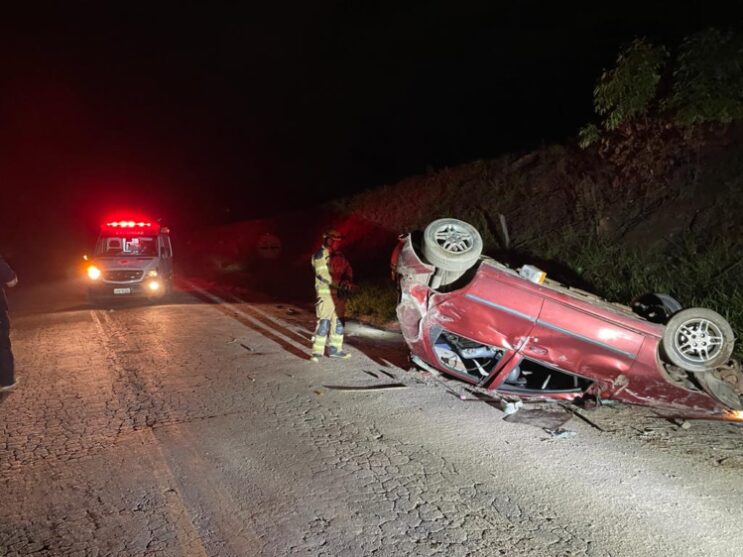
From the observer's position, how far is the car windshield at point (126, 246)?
12.7 metres

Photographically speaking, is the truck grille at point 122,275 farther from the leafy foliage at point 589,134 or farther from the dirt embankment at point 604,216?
the leafy foliage at point 589,134

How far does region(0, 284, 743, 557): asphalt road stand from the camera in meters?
3.16

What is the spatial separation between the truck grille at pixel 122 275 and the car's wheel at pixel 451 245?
9124mm

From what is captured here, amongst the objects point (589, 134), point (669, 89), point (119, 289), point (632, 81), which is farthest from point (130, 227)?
point (669, 89)

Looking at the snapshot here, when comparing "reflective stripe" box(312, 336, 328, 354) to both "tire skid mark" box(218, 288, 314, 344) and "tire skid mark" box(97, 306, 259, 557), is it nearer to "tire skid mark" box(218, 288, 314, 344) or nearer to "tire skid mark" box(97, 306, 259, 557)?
"tire skid mark" box(218, 288, 314, 344)

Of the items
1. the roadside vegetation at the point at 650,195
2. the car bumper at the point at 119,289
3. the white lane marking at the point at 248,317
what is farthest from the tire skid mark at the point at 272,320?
the car bumper at the point at 119,289

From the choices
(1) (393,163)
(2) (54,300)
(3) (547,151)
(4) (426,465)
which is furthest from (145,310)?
(1) (393,163)

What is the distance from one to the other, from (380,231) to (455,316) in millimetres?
11760

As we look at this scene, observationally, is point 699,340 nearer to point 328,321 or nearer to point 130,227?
point 328,321

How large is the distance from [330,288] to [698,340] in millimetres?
3970

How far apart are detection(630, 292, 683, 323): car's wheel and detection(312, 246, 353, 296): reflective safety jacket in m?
3.29

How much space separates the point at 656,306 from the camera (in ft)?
19.4

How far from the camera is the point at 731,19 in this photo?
31.2 ft

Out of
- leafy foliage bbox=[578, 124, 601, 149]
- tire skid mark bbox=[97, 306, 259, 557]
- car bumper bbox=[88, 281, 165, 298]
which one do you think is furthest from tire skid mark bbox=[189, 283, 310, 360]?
leafy foliage bbox=[578, 124, 601, 149]
